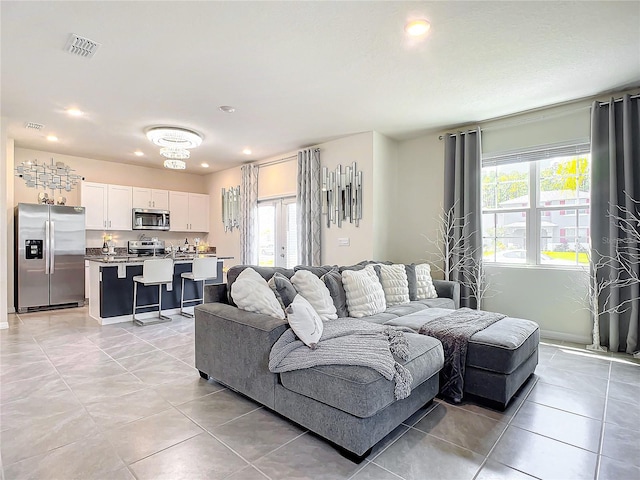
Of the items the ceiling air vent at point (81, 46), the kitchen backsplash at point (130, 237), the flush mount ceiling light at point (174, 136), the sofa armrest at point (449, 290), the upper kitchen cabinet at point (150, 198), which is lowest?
the sofa armrest at point (449, 290)

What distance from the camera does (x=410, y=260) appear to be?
551cm

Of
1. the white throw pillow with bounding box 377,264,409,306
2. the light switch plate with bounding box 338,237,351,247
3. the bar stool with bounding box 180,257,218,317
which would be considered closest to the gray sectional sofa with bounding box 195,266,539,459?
the white throw pillow with bounding box 377,264,409,306

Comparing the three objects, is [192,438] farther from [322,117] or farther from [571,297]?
[571,297]

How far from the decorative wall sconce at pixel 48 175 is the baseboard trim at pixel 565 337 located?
8267mm

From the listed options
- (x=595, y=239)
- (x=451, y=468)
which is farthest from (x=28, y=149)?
(x=595, y=239)

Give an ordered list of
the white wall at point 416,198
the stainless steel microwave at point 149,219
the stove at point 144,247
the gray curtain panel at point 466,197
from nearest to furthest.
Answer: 1. the gray curtain panel at point 466,197
2. the white wall at point 416,198
3. the stainless steel microwave at point 149,219
4. the stove at point 144,247

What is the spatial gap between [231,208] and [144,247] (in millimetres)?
2019

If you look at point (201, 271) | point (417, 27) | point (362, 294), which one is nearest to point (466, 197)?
point (362, 294)

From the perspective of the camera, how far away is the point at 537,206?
4445 millimetres

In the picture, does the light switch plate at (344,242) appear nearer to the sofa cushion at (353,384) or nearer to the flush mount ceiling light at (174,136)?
the flush mount ceiling light at (174,136)

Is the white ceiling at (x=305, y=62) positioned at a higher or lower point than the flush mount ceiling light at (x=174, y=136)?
higher

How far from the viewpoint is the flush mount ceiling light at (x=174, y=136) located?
4.89 meters

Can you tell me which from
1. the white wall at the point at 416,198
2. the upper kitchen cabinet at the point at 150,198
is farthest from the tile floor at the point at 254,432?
the upper kitchen cabinet at the point at 150,198

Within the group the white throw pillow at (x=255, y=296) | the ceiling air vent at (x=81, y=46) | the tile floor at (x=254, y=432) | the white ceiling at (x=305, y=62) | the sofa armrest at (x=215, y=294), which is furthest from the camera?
the sofa armrest at (x=215, y=294)
